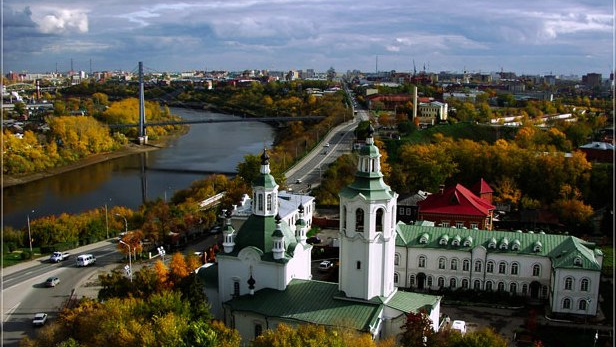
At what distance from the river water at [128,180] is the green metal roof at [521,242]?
1512cm

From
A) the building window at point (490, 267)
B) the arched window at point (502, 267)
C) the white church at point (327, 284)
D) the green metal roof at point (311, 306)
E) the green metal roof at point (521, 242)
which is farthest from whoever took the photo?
the building window at point (490, 267)

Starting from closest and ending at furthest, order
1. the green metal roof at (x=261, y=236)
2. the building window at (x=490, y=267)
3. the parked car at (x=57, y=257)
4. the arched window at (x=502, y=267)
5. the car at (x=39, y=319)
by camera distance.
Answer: the green metal roof at (x=261, y=236) → the car at (x=39, y=319) → the arched window at (x=502, y=267) → the building window at (x=490, y=267) → the parked car at (x=57, y=257)

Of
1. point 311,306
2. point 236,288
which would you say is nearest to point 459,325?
point 311,306

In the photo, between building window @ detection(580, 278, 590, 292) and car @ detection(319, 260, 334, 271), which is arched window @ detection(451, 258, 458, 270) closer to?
building window @ detection(580, 278, 590, 292)

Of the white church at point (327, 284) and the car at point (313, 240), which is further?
the car at point (313, 240)

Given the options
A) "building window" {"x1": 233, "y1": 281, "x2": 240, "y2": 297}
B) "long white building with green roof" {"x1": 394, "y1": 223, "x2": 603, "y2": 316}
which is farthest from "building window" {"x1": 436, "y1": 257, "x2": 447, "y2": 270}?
"building window" {"x1": 233, "y1": 281, "x2": 240, "y2": 297}

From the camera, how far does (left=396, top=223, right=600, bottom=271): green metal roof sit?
1419cm

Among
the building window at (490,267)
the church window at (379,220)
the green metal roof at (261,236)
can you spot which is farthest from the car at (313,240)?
the church window at (379,220)

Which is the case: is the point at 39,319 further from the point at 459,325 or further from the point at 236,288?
the point at 459,325

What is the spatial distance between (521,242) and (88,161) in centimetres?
3078

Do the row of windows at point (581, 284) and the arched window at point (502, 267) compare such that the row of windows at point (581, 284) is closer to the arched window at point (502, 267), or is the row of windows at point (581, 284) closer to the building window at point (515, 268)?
the building window at point (515, 268)

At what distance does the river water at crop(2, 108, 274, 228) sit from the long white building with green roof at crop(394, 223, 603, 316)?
49.8ft

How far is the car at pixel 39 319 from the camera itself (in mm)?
13742

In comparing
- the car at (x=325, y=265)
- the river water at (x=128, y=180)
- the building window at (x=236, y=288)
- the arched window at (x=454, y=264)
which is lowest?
the river water at (x=128, y=180)
